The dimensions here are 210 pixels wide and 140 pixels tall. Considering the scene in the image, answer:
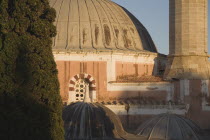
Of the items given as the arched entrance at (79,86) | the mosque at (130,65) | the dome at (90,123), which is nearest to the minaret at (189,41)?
the mosque at (130,65)

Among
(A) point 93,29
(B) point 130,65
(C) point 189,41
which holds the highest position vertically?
(A) point 93,29

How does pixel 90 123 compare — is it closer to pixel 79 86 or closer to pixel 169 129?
pixel 169 129

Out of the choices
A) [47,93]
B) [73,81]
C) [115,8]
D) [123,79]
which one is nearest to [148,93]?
[123,79]

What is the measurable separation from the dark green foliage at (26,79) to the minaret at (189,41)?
706 inches

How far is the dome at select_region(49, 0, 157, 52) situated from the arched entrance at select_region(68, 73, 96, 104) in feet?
4.92

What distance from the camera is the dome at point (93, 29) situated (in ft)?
117

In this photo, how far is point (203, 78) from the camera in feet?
112

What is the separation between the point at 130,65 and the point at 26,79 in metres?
19.4

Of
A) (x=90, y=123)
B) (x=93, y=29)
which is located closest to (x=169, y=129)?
(x=90, y=123)

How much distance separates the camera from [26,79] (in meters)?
17.0

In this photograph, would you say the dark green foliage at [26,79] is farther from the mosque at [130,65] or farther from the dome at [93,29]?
the dome at [93,29]

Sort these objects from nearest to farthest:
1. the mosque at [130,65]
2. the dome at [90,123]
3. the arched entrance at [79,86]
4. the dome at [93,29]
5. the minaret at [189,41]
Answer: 1. the dome at [90,123]
2. the mosque at [130,65]
3. the minaret at [189,41]
4. the arched entrance at [79,86]
5. the dome at [93,29]

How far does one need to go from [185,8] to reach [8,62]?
1937 centimetres

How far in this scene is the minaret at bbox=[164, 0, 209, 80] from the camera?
113 ft
